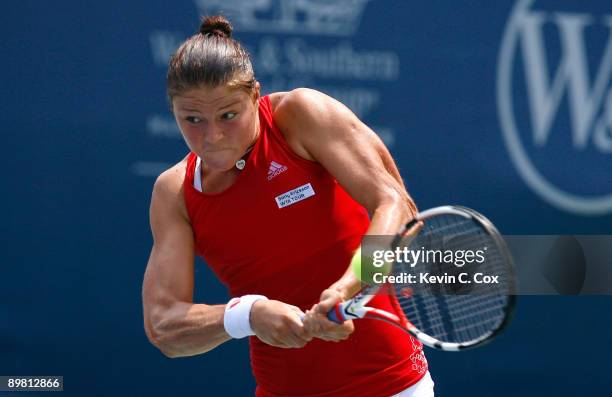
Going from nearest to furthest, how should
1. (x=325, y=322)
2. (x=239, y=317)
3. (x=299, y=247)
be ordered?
(x=325, y=322) → (x=239, y=317) → (x=299, y=247)

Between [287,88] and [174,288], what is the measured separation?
1939 millimetres

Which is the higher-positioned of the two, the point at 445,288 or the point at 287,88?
the point at 287,88

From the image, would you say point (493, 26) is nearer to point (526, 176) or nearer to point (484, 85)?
point (484, 85)

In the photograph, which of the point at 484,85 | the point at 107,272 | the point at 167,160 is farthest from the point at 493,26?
the point at 107,272

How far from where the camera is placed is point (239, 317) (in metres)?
2.70

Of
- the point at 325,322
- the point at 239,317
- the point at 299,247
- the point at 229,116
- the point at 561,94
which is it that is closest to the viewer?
the point at 325,322

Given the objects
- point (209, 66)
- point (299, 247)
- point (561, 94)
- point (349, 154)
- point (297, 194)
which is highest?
point (561, 94)

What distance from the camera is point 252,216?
2.93 m

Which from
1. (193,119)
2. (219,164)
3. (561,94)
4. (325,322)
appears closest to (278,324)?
(325,322)

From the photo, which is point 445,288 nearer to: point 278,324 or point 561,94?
point 278,324

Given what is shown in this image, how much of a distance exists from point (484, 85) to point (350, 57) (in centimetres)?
72

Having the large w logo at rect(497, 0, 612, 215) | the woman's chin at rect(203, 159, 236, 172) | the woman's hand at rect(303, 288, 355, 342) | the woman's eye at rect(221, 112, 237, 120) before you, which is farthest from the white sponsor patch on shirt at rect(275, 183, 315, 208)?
the large w logo at rect(497, 0, 612, 215)

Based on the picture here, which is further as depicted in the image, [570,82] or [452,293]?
[570,82]

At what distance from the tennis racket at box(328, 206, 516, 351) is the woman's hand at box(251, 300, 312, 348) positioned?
91mm
